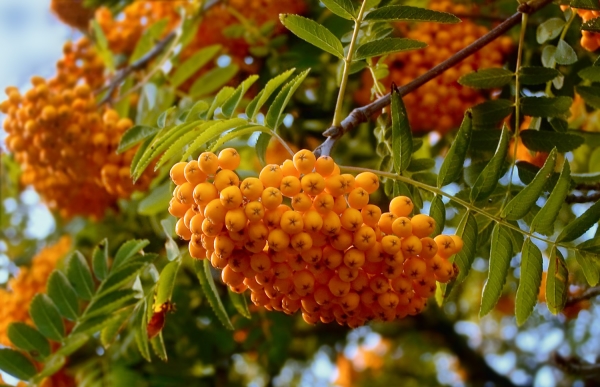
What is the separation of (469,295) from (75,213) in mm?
2834

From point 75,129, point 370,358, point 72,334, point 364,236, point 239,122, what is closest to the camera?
point 364,236

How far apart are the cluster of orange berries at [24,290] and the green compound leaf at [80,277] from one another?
55cm

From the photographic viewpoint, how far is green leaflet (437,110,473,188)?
140cm

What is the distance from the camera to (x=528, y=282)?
1.38m

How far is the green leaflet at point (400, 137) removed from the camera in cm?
138

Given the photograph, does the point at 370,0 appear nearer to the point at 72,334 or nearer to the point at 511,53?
the point at 511,53

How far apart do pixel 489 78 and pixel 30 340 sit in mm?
1530

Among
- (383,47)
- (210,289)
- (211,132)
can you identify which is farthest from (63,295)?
(383,47)

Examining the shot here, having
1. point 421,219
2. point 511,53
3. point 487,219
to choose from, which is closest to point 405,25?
point 511,53

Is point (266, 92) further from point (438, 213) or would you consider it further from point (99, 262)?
point (99, 262)

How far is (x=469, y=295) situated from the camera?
4754 millimetres

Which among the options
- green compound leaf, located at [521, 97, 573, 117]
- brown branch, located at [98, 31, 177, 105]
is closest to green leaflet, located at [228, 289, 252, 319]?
green compound leaf, located at [521, 97, 573, 117]

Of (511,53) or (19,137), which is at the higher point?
(19,137)

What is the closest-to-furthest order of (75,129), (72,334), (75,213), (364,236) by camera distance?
1. (364,236)
2. (72,334)
3. (75,129)
4. (75,213)
